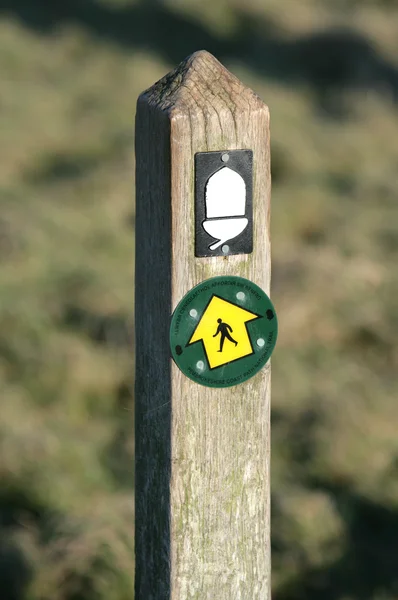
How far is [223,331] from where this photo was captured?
187 centimetres

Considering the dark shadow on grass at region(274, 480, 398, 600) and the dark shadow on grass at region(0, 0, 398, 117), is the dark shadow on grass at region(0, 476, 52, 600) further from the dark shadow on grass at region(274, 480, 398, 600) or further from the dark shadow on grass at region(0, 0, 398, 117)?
the dark shadow on grass at region(0, 0, 398, 117)

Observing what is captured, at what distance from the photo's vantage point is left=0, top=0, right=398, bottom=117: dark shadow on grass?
9836 millimetres

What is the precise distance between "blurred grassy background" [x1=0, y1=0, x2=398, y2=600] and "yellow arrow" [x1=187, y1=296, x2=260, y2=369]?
1365mm

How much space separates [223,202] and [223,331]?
24 cm

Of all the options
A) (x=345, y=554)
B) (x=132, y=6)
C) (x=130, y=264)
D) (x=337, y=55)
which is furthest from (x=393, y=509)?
(x=132, y=6)

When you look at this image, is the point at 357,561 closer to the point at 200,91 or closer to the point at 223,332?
the point at 223,332

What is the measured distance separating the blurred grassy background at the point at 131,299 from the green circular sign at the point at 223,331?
4.43 ft

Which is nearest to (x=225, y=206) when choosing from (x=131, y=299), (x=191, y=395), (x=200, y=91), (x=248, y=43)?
(x=200, y=91)

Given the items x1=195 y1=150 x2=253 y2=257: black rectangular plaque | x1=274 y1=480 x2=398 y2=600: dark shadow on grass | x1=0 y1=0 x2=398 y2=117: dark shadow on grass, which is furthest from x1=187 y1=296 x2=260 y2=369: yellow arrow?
x1=0 y1=0 x2=398 y2=117: dark shadow on grass

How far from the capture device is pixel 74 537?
10.3 ft

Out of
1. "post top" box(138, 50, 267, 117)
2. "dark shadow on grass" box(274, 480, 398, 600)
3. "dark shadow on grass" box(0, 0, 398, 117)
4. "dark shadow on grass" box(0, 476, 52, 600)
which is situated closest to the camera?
"post top" box(138, 50, 267, 117)

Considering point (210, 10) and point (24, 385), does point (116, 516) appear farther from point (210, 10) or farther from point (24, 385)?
point (210, 10)

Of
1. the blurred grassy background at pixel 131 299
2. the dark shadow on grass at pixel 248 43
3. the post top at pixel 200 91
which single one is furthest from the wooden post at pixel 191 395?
the dark shadow on grass at pixel 248 43

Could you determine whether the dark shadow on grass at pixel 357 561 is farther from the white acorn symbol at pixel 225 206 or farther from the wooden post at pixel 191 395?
the white acorn symbol at pixel 225 206
